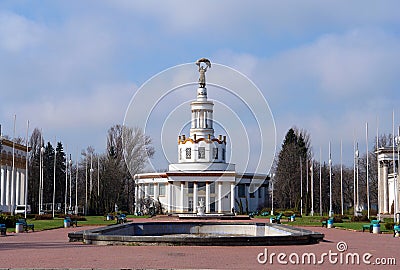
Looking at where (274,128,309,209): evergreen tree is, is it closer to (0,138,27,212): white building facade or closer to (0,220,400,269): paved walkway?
(0,138,27,212): white building facade

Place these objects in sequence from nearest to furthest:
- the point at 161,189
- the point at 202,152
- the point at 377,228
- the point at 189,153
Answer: the point at 377,228 < the point at 202,152 < the point at 189,153 < the point at 161,189

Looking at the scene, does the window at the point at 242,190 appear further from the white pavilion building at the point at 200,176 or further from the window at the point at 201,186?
the window at the point at 201,186

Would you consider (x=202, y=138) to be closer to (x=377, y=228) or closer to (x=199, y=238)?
(x=377, y=228)

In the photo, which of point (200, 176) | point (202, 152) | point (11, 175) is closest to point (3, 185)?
point (11, 175)

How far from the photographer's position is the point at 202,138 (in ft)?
263

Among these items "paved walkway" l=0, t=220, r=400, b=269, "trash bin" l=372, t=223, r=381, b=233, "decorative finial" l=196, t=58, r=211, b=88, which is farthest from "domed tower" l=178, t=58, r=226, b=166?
"paved walkway" l=0, t=220, r=400, b=269

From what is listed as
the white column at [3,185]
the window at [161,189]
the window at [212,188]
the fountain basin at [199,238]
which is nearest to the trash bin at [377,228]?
the fountain basin at [199,238]

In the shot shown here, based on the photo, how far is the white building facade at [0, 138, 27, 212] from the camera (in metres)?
65.8

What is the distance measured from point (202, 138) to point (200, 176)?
5.25 metres

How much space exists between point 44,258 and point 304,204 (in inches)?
2615

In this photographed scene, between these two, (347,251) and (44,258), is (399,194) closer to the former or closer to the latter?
(347,251)

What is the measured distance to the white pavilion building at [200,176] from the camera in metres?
79.4

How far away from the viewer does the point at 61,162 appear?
9088 cm

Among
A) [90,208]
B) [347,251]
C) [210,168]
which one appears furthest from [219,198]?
[347,251]
